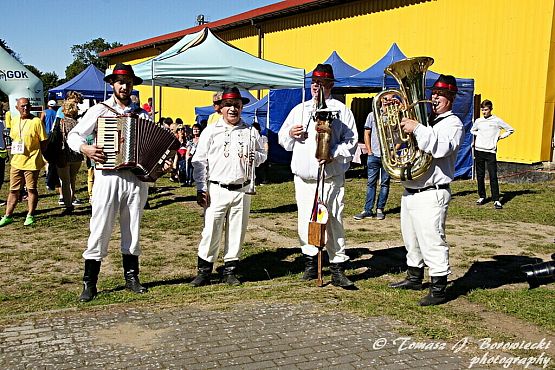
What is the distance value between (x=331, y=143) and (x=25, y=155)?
5.96 meters

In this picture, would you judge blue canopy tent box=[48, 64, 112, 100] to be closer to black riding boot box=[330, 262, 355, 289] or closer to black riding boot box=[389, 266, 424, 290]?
black riding boot box=[330, 262, 355, 289]

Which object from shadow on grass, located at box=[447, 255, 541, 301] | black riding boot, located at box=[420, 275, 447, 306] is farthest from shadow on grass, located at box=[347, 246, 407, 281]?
black riding boot, located at box=[420, 275, 447, 306]

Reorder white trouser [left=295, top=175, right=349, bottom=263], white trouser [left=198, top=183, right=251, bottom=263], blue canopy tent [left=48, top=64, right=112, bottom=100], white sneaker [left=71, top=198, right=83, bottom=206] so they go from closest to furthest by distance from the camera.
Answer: white trouser [left=295, top=175, right=349, bottom=263]
white trouser [left=198, top=183, right=251, bottom=263]
white sneaker [left=71, top=198, right=83, bottom=206]
blue canopy tent [left=48, top=64, right=112, bottom=100]

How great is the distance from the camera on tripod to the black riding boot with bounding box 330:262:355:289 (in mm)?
1769

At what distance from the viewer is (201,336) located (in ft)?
16.7

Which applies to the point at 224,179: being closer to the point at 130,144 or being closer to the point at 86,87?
the point at 130,144

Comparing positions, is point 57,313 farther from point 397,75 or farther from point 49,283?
point 397,75

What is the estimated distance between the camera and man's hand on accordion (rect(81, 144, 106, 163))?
5789 millimetres

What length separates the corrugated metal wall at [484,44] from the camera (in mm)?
16359

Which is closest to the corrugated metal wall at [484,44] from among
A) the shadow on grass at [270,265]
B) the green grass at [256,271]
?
the green grass at [256,271]

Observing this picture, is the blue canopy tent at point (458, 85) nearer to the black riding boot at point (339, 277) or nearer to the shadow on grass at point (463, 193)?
the shadow on grass at point (463, 193)

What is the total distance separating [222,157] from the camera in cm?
661

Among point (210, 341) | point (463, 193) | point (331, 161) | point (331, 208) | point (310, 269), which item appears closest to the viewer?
point (210, 341)

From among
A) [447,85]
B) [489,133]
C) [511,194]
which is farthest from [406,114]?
[511,194]
